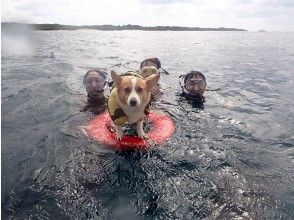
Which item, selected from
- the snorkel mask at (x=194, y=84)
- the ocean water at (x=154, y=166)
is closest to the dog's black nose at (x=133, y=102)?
the ocean water at (x=154, y=166)

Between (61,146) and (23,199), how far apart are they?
2.55 metres

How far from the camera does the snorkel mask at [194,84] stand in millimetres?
12812

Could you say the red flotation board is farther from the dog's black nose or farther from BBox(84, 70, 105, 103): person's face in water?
BBox(84, 70, 105, 103): person's face in water

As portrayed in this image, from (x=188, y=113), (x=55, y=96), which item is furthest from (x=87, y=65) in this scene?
(x=188, y=113)

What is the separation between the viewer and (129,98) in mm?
6680

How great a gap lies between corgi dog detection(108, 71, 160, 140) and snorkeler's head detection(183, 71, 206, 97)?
17.7 ft

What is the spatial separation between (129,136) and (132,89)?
178 cm

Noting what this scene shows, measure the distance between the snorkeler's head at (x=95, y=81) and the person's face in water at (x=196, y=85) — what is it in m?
3.42

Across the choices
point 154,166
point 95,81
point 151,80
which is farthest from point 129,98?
point 95,81

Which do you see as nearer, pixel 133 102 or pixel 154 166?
pixel 133 102

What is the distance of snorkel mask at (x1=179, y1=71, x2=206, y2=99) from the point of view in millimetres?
12812

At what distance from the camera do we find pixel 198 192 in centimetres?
634

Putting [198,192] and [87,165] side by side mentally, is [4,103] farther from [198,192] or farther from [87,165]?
[198,192]

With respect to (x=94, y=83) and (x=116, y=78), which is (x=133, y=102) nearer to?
(x=116, y=78)
